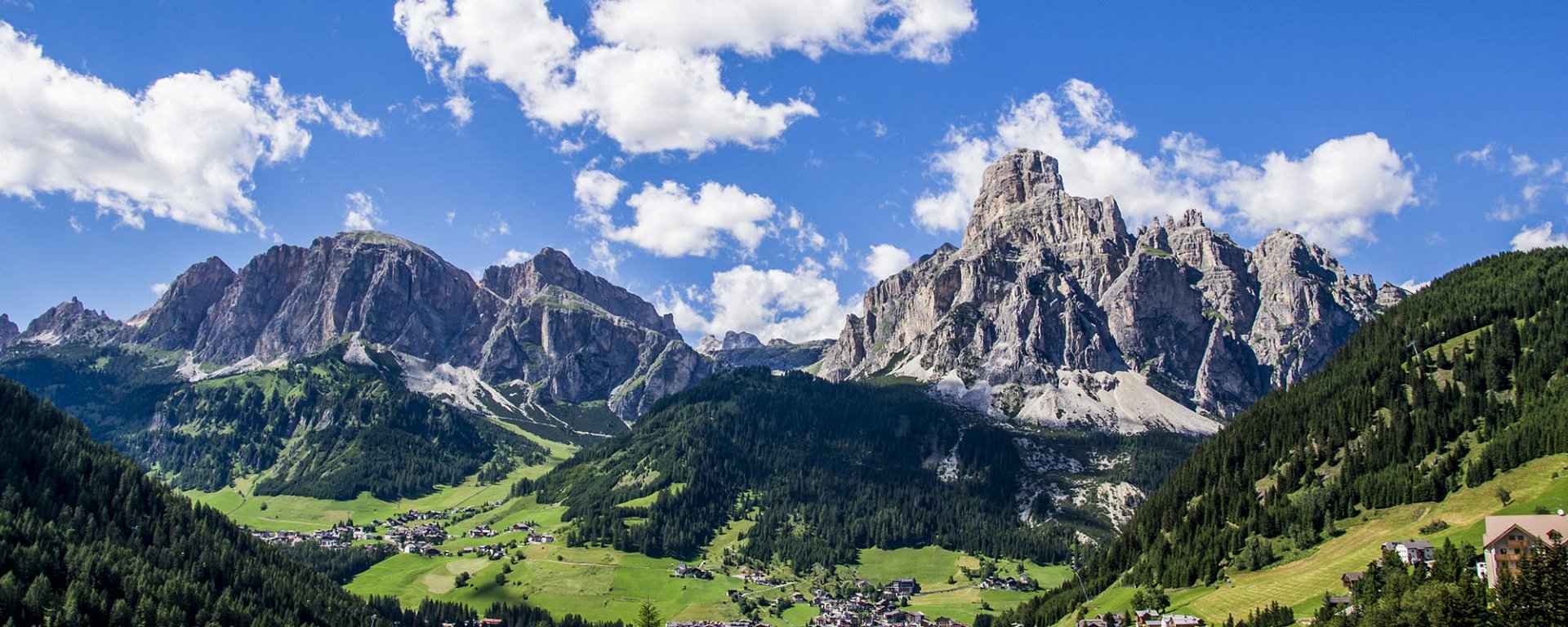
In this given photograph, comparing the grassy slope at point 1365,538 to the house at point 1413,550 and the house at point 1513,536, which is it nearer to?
the house at point 1413,550

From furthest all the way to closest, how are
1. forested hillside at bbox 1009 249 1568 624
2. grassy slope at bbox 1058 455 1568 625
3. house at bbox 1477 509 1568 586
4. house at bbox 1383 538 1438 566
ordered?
forested hillside at bbox 1009 249 1568 624, grassy slope at bbox 1058 455 1568 625, house at bbox 1383 538 1438 566, house at bbox 1477 509 1568 586

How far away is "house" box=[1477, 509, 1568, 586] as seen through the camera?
342 feet

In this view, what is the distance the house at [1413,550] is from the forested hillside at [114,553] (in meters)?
157

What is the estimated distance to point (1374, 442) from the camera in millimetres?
164625

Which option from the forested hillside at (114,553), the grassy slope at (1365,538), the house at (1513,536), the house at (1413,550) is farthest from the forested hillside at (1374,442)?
the forested hillside at (114,553)

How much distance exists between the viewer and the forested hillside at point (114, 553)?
473ft

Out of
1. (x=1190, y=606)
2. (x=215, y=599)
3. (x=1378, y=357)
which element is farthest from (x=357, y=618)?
(x=1378, y=357)

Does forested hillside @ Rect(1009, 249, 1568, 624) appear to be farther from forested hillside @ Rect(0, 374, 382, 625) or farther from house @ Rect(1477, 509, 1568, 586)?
forested hillside @ Rect(0, 374, 382, 625)

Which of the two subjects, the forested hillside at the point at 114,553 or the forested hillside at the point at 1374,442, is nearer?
the forested hillside at the point at 114,553

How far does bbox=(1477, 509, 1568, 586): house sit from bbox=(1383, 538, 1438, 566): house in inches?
257

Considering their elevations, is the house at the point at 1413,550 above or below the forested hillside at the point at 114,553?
above

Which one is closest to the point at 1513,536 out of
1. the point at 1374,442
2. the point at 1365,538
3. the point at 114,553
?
the point at 1365,538

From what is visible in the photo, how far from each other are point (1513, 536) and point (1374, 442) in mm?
62054

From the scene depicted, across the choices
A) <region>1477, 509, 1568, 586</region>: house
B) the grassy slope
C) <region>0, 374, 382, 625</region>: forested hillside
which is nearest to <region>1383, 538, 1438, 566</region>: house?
the grassy slope
